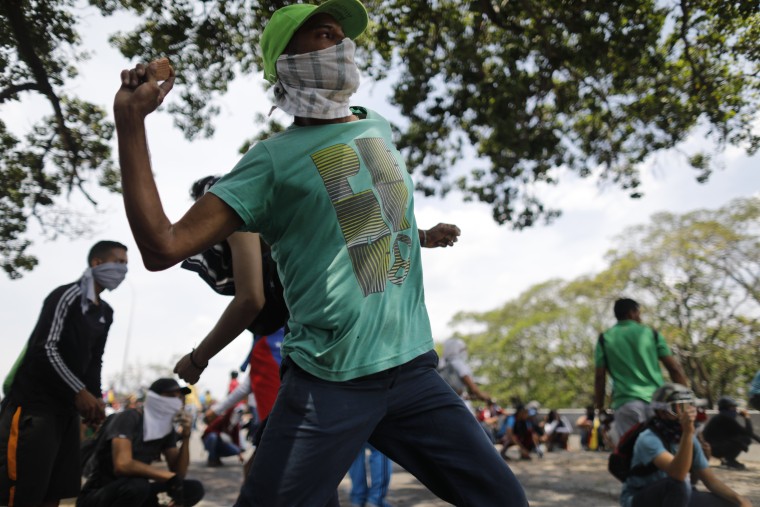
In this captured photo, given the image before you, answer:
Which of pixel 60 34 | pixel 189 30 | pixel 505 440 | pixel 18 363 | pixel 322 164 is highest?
pixel 189 30

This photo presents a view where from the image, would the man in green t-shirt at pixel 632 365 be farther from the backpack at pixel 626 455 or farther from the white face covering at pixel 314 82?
the white face covering at pixel 314 82

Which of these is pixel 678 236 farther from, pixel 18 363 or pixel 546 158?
pixel 18 363

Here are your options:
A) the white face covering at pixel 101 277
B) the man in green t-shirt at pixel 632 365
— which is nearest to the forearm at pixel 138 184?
the white face covering at pixel 101 277

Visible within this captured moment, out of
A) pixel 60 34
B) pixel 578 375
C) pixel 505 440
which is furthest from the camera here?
pixel 578 375

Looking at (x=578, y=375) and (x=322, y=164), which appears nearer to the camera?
(x=322, y=164)

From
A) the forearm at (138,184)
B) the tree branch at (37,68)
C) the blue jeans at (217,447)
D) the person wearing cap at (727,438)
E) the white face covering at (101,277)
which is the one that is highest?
the tree branch at (37,68)

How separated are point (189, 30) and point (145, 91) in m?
7.48

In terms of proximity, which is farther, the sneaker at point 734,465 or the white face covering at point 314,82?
the sneaker at point 734,465

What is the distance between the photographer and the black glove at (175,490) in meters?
4.86

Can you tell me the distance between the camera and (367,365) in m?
1.75

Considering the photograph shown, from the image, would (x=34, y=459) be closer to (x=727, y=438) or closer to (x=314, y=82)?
(x=314, y=82)

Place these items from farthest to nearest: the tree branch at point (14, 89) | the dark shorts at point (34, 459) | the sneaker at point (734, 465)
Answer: the sneaker at point (734, 465) < the tree branch at point (14, 89) < the dark shorts at point (34, 459)

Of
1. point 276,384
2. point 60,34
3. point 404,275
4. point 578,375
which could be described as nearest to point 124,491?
point 276,384

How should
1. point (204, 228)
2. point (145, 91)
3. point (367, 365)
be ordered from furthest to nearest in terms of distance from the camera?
point (367, 365) → point (204, 228) → point (145, 91)
